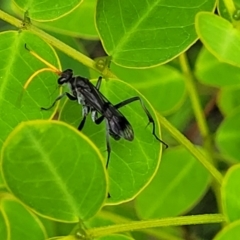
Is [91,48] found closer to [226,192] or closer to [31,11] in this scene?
[31,11]

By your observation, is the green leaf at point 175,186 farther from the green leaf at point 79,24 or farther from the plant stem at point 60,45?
the plant stem at point 60,45

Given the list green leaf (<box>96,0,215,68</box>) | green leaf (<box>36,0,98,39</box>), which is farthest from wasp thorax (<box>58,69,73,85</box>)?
green leaf (<box>36,0,98,39</box>)

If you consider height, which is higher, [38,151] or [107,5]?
[107,5]

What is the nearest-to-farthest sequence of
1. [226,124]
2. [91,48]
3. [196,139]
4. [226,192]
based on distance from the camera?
[226,192] < [226,124] < [196,139] < [91,48]

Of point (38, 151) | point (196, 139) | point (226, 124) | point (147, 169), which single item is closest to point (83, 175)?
point (38, 151)

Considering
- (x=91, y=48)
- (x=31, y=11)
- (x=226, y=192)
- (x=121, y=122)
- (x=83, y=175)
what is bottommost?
(x=226, y=192)

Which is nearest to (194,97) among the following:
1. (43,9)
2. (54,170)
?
(43,9)

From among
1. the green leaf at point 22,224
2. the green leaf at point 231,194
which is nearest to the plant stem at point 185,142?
the green leaf at point 231,194
